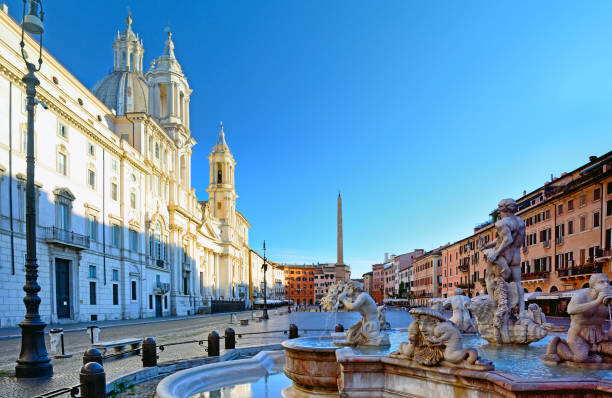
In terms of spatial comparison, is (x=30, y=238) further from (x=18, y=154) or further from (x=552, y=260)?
(x=552, y=260)

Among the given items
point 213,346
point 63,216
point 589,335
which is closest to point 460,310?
point 589,335

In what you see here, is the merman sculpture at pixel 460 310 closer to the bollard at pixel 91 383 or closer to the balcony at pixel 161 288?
the bollard at pixel 91 383

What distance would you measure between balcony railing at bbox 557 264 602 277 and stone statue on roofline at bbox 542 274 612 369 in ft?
A: 81.5

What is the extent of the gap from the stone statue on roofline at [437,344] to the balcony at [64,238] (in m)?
26.3

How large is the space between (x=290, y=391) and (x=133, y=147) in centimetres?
3666

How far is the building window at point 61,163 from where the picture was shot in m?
28.4

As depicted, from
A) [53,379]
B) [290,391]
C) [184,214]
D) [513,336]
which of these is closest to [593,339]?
[513,336]

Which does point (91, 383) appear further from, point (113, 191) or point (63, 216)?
point (113, 191)

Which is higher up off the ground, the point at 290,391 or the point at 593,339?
the point at 593,339

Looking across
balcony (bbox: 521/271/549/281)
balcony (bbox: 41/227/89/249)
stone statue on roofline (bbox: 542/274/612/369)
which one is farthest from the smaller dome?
stone statue on roofline (bbox: 542/274/612/369)

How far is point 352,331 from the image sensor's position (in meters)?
8.02

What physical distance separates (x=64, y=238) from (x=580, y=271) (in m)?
31.8

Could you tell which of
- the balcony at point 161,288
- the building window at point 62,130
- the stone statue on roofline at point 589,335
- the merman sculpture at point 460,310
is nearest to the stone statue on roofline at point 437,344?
the stone statue on roofline at point 589,335

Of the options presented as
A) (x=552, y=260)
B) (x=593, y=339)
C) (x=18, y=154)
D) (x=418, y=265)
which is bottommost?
(x=418, y=265)
